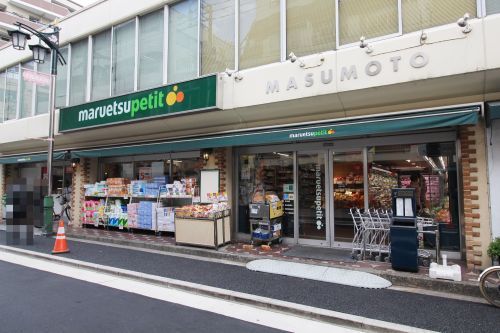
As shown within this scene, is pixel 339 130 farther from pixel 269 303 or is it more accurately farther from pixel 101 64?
pixel 101 64

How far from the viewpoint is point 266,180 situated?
394 inches

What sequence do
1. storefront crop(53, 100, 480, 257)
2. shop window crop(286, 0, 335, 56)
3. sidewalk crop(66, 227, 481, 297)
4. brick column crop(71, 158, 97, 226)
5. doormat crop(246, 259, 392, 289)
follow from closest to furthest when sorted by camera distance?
sidewalk crop(66, 227, 481, 297)
doormat crop(246, 259, 392, 289)
storefront crop(53, 100, 480, 257)
shop window crop(286, 0, 335, 56)
brick column crop(71, 158, 97, 226)

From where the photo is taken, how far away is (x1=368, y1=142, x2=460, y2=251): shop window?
7.42 meters

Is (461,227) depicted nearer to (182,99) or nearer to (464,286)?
(464,286)

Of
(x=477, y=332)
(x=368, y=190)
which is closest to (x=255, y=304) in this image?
(x=477, y=332)

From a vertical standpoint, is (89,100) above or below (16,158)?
above

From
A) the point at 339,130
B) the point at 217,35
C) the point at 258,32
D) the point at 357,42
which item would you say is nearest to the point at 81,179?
the point at 217,35

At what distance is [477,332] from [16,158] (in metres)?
17.8

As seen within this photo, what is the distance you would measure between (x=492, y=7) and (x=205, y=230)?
7.66m

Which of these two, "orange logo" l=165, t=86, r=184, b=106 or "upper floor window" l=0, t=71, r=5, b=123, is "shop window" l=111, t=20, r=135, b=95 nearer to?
"orange logo" l=165, t=86, r=184, b=106

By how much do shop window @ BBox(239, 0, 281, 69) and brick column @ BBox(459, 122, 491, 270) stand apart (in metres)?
4.67

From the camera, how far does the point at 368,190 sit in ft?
27.4

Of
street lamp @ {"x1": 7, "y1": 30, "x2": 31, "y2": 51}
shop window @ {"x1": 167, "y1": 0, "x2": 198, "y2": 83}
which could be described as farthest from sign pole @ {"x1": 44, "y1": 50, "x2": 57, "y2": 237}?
shop window @ {"x1": 167, "y1": 0, "x2": 198, "y2": 83}

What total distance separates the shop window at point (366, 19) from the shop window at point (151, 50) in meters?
5.79
